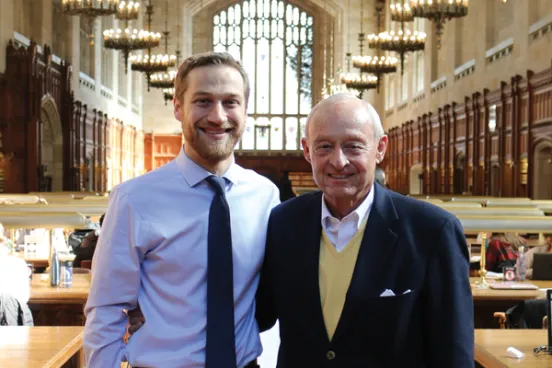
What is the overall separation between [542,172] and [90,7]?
959 centimetres

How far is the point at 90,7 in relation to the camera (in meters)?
17.0

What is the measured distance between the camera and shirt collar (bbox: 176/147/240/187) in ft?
8.20

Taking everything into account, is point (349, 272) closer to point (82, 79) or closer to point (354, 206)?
point (354, 206)

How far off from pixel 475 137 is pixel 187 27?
1852cm

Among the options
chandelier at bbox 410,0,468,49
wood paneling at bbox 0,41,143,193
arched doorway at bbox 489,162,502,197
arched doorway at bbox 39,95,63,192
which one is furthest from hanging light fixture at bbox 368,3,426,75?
arched doorway at bbox 39,95,63,192

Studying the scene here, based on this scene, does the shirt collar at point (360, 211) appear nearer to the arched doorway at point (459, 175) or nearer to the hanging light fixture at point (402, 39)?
the hanging light fixture at point (402, 39)

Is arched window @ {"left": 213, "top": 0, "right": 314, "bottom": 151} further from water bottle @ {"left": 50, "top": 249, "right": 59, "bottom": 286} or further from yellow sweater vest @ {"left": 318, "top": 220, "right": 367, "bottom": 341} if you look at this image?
yellow sweater vest @ {"left": 318, "top": 220, "right": 367, "bottom": 341}

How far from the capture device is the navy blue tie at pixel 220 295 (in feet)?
7.89

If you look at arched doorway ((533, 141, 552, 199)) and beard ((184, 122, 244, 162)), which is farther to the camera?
arched doorway ((533, 141, 552, 199))

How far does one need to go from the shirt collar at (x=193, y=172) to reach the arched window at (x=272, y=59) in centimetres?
3405

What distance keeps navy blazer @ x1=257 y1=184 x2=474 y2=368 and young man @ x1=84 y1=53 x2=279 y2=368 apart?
0.63 ft

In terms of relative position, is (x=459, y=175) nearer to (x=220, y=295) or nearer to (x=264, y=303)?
(x=264, y=303)

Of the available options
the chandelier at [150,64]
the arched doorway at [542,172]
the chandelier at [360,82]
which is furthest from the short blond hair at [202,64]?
the chandelier at [360,82]

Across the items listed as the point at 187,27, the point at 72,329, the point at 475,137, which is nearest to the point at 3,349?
the point at 72,329
